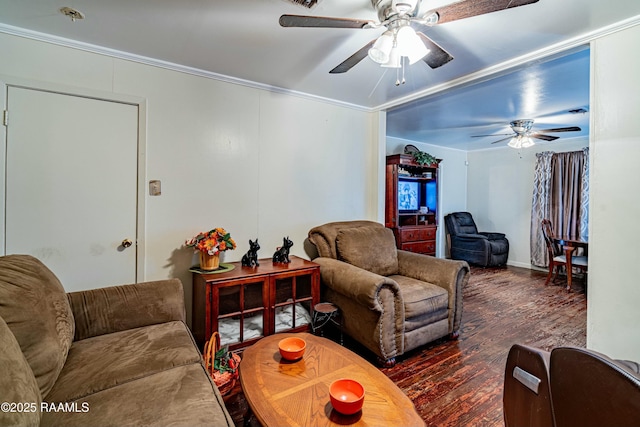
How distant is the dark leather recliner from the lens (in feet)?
17.8

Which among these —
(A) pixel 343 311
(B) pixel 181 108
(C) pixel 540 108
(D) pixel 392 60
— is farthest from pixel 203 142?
(C) pixel 540 108

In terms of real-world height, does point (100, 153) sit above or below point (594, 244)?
above

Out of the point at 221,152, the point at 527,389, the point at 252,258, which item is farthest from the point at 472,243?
the point at 527,389

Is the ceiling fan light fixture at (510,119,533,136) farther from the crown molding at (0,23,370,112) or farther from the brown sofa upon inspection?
the brown sofa

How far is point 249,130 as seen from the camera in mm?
2809

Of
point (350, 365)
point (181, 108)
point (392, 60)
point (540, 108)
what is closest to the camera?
point (350, 365)

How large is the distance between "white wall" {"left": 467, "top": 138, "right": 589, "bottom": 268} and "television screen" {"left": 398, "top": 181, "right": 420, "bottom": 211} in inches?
73.1

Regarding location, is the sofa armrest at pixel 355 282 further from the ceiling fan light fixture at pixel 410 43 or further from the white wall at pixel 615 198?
the ceiling fan light fixture at pixel 410 43

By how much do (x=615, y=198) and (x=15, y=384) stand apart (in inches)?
122

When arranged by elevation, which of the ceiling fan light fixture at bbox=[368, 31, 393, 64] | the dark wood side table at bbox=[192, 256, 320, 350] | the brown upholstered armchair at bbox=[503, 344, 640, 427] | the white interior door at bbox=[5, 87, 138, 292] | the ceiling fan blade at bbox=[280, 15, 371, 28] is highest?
the ceiling fan blade at bbox=[280, 15, 371, 28]

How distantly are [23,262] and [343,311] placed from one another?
2.12 meters

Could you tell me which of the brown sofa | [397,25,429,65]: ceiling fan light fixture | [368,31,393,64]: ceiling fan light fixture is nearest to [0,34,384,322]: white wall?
the brown sofa

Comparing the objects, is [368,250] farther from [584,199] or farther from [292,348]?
[584,199]

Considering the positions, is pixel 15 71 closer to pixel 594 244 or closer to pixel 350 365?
pixel 350 365
